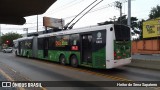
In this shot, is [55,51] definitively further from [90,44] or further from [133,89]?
[133,89]

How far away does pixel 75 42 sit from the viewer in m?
17.8

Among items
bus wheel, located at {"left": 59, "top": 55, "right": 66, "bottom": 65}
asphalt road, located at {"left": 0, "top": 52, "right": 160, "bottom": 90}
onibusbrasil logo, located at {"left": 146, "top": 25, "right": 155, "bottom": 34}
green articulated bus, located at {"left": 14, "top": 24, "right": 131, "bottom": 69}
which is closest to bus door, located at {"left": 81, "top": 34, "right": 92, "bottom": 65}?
green articulated bus, located at {"left": 14, "top": 24, "right": 131, "bottom": 69}

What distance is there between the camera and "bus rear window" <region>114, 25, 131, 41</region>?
49.2ft

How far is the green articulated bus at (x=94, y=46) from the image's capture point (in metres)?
14.5

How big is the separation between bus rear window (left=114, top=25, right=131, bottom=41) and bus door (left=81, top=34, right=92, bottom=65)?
1.95 metres

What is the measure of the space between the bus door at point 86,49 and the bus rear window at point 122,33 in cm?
195

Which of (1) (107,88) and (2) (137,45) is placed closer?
(1) (107,88)

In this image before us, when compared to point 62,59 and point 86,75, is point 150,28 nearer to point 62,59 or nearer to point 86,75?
point 62,59

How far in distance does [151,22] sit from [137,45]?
14.2ft

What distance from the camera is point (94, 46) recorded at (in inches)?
611

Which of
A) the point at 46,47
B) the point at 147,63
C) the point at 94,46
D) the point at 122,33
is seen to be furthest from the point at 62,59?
the point at 147,63

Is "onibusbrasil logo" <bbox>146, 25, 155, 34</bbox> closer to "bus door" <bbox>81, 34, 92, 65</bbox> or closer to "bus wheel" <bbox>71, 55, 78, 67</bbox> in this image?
"bus wheel" <bbox>71, 55, 78, 67</bbox>

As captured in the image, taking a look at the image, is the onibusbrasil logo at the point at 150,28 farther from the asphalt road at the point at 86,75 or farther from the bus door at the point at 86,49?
the bus door at the point at 86,49

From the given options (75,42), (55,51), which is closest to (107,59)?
(75,42)
